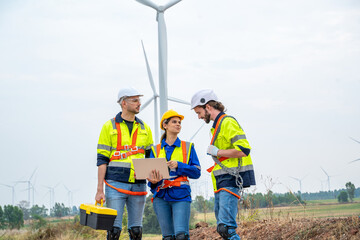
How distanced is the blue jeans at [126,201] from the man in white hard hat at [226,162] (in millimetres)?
1216

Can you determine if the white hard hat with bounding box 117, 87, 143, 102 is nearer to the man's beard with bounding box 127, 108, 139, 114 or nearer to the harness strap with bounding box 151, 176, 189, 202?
the man's beard with bounding box 127, 108, 139, 114

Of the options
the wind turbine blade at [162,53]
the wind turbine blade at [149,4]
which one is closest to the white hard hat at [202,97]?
the wind turbine blade at [162,53]

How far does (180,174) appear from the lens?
5.70 metres

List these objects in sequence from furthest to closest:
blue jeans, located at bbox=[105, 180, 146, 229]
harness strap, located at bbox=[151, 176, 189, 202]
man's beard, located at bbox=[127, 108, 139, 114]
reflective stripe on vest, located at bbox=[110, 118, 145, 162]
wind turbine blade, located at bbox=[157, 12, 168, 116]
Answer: wind turbine blade, located at bbox=[157, 12, 168, 116], man's beard, located at bbox=[127, 108, 139, 114], reflective stripe on vest, located at bbox=[110, 118, 145, 162], blue jeans, located at bbox=[105, 180, 146, 229], harness strap, located at bbox=[151, 176, 189, 202]

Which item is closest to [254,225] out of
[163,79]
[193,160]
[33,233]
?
[193,160]

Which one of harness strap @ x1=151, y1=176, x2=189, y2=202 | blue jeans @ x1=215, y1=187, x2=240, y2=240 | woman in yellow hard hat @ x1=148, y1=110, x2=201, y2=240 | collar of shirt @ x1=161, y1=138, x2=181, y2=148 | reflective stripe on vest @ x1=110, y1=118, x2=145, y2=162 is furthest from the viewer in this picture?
reflective stripe on vest @ x1=110, y1=118, x2=145, y2=162

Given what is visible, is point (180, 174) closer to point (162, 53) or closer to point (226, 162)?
point (226, 162)

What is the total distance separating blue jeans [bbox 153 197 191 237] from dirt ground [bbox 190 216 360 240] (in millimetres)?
2333

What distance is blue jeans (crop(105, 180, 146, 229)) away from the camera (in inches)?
242

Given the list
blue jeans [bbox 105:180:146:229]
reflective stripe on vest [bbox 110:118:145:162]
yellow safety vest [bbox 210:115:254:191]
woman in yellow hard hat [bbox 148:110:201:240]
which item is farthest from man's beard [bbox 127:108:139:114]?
yellow safety vest [bbox 210:115:254:191]

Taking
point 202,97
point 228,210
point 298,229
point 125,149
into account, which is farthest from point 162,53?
point 228,210

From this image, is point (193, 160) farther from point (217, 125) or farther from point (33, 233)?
point (33, 233)

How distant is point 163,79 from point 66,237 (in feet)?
30.6

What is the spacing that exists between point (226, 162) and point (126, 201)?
1668 mm
